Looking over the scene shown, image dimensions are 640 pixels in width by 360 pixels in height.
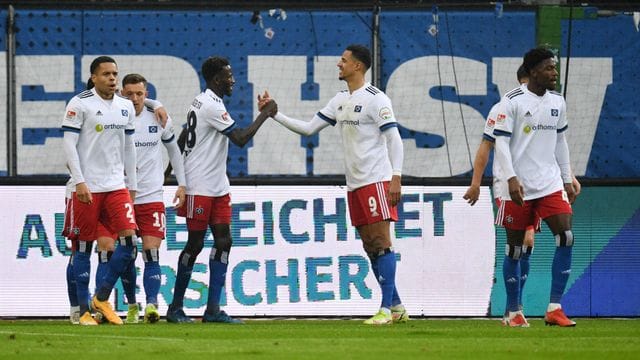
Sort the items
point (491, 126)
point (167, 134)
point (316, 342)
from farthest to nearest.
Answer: point (167, 134) → point (491, 126) → point (316, 342)

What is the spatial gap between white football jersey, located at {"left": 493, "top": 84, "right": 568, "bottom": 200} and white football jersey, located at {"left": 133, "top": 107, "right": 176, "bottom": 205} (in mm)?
3181

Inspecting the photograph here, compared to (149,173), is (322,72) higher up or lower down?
higher up

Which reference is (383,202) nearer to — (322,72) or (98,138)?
(98,138)

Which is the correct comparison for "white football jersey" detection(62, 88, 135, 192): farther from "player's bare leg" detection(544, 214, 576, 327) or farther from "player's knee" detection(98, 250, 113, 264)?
"player's bare leg" detection(544, 214, 576, 327)

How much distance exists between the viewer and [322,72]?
54.6 ft

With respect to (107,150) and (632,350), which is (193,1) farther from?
(632,350)

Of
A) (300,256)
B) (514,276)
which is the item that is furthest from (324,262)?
(514,276)

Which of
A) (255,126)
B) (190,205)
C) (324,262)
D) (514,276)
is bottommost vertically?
(324,262)

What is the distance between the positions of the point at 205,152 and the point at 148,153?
0.69 meters

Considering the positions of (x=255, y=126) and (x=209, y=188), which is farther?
(x=209, y=188)

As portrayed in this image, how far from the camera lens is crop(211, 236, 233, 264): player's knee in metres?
13.9

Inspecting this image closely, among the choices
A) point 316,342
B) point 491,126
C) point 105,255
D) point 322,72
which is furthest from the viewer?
point 322,72

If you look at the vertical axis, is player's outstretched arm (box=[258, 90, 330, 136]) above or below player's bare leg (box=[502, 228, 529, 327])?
above

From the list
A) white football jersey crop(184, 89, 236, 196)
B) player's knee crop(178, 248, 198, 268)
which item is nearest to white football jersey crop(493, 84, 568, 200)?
white football jersey crop(184, 89, 236, 196)
